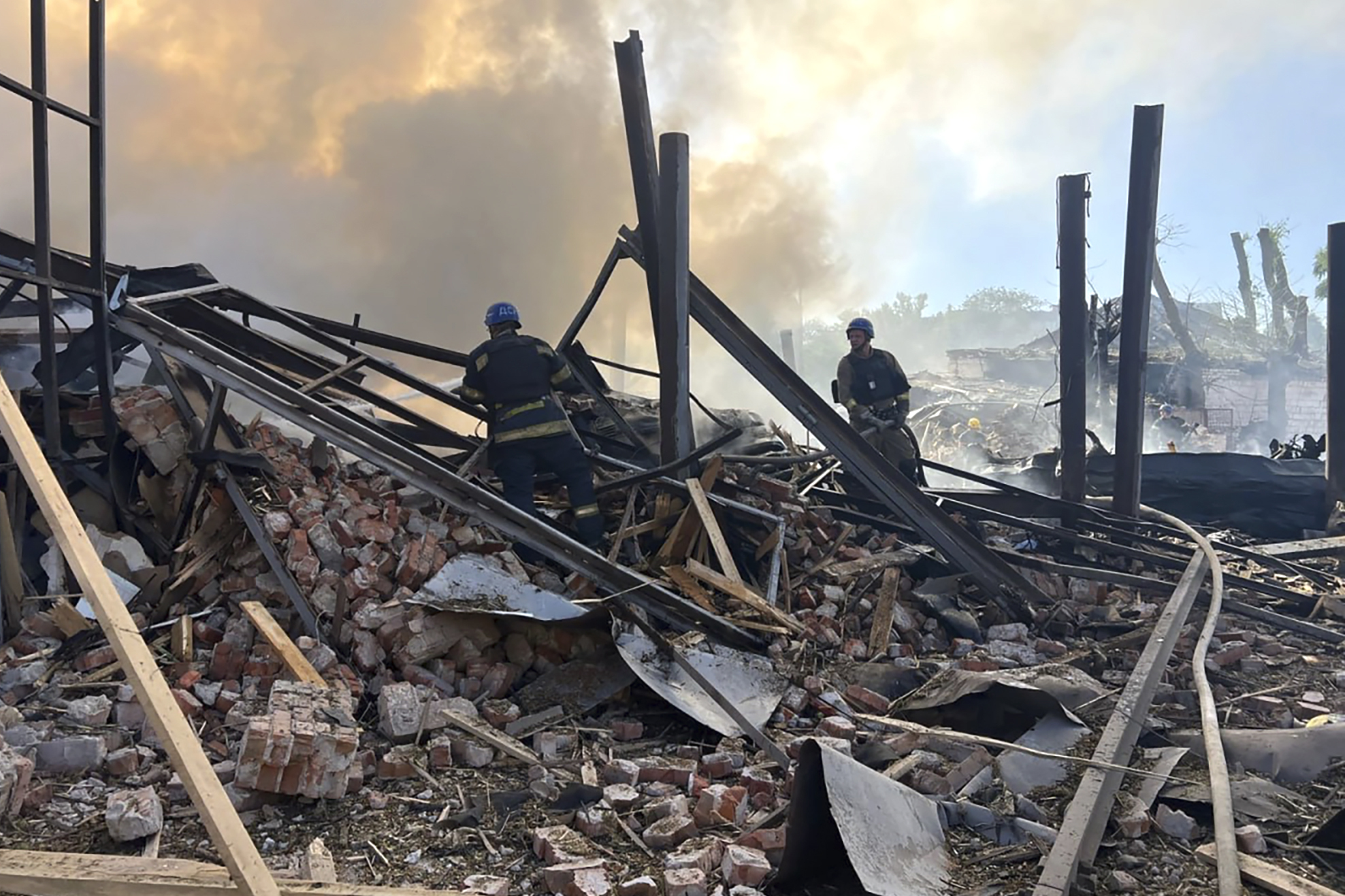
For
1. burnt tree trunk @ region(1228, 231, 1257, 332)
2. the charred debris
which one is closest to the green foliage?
burnt tree trunk @ region(1228, 231, 1257, 332)

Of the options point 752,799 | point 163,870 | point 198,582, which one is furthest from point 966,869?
point 198,582

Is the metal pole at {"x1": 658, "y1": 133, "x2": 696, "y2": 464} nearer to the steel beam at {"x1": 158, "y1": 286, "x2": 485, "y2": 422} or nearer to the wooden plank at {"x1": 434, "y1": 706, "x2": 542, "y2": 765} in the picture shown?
the steel beam at {"x1": 158, "y1": 286, "x2": 485, "y2": 422}

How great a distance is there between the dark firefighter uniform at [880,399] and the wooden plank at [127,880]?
245 inches

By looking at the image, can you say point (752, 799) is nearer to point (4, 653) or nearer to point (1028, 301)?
point (4, 653)

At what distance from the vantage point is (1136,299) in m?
7.52

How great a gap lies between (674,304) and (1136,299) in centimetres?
409

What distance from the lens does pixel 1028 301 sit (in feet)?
154

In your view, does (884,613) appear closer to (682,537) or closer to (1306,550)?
(682,537)

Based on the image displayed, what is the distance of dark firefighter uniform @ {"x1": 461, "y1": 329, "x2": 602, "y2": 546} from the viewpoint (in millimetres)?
5965

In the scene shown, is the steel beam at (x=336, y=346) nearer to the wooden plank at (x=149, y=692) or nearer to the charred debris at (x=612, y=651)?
the charred debris at (x=612, y=651)

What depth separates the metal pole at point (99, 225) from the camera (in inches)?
205

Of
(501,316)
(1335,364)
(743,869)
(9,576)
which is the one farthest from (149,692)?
(1335,364)

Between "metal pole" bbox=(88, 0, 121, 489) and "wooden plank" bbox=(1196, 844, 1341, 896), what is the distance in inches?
222

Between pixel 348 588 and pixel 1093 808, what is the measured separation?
3521mm
